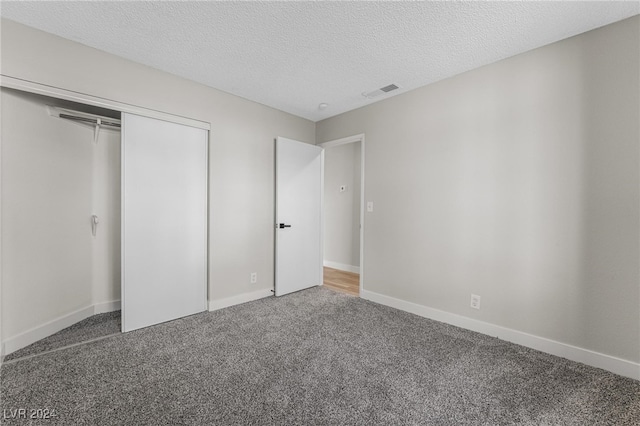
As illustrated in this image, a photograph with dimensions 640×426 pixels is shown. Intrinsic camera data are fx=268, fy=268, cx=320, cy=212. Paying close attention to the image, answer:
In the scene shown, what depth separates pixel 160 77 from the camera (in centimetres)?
268

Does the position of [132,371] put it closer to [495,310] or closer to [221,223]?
[221,223]

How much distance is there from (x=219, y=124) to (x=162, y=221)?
1265mm

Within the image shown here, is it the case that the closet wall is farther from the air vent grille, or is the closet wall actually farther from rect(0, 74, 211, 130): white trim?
the air vent grille

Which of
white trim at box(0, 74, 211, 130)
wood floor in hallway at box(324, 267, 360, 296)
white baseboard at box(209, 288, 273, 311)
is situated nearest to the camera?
white trim at box(0, 74, 211, 130)

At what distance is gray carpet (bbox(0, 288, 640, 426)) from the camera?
1.52 meters

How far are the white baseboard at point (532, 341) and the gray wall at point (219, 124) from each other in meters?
1.93

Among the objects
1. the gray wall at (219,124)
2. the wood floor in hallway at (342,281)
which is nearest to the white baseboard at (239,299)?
the gray wall at (219,124)

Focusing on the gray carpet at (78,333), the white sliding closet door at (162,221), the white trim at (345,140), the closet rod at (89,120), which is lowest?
the gray carpet at (78,333)

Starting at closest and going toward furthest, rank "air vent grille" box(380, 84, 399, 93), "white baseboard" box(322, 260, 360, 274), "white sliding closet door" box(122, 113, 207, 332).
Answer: "white sliding closet door" box(122, 113, 207, 332), "air vent grille" box(380, 84, 399, 93), "white baseboard" box(322, 260, 360, 274)

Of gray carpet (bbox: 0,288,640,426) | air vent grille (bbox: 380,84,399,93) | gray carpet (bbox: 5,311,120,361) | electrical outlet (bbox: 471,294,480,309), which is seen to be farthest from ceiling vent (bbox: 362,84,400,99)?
gray carpet (bbox: 5,311,120,361)

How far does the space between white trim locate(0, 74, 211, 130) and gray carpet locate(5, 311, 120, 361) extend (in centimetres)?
204

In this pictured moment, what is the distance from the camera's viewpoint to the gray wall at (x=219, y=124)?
208cm

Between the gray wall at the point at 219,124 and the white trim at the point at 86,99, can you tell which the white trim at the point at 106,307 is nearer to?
the gray wall at the point at 219,124

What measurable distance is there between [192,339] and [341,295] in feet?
6.33
